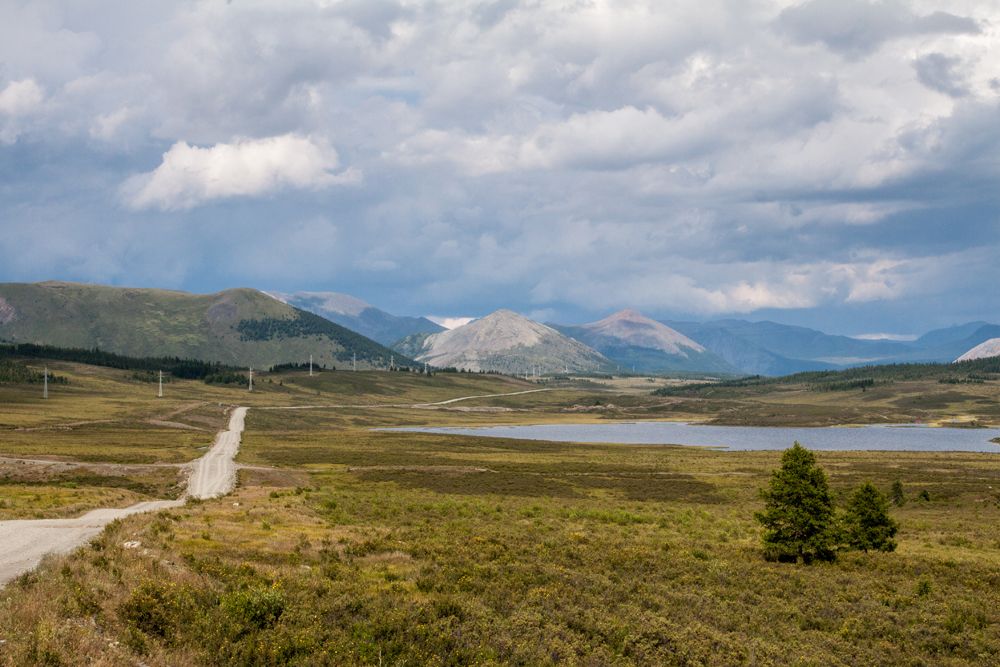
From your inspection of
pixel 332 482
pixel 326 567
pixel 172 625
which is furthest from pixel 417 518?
pixel 332 482

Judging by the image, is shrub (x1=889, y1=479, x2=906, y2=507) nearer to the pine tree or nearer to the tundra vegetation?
the tundra vegetation

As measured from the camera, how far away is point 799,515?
3847 cm

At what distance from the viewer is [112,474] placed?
77.1 m

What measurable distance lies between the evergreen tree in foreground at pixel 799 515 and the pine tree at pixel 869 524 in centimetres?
259

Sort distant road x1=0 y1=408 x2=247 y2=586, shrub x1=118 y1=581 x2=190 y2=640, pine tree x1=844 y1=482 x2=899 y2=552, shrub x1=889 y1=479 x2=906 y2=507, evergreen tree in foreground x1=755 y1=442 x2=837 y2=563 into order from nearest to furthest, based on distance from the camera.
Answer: shrub x1=118 y1=581 x2=190 y2=640 → distant road x1=0 y1=408 x2=247 y2=586 → evergreen tree in foreground x1=755 y1=442 x2=837 y2=563 → pine tree x1=844 y1=482 x2=899 y2=552 → shrub x1=889 y1=479 x2=906 y2=507

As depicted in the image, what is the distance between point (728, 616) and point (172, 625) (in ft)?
59.8

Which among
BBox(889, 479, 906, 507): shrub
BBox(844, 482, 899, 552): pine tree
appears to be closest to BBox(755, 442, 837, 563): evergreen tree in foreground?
BBox(844, 482, 899, 552): pine tree

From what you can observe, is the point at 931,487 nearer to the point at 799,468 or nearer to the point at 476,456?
the point at 799,468

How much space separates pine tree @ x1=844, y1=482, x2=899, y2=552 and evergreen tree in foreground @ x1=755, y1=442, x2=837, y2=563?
8.50ft

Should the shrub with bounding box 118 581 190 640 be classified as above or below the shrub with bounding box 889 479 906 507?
above

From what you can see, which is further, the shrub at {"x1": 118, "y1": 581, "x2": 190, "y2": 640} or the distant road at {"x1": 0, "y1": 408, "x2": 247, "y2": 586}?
the distant road at {"x1": 0, "y1": 408, "x2": 247, "y2": 586}

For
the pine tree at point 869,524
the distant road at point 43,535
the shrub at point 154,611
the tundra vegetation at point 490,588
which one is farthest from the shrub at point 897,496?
the shrub at point 154,611

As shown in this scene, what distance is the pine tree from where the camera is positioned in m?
41.3

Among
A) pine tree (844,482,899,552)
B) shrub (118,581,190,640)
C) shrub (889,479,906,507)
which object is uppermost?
shrub (118,581,190,640)
